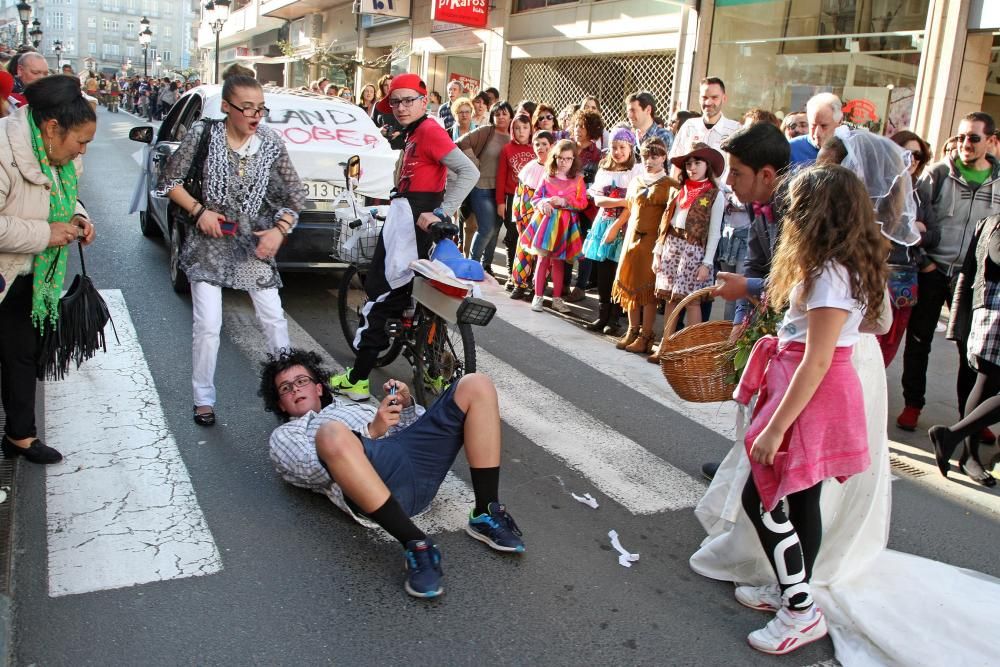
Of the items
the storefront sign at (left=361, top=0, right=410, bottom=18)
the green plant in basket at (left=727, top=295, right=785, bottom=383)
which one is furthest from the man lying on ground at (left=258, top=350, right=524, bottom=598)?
the storefront sign at (left=361, top=0, right=410, bottom=18)

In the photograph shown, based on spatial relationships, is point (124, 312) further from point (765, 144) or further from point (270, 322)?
point (765, 144)

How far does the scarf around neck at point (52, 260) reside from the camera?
12.8 feet

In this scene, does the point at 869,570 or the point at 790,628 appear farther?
the point at 869,570

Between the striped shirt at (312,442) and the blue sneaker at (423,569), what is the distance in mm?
553

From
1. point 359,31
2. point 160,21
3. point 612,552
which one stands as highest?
point 160,21

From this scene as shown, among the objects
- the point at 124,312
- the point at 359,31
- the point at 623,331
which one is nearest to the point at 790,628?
the point at 623,331

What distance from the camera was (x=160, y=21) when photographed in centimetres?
12825

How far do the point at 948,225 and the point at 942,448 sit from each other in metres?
1.72

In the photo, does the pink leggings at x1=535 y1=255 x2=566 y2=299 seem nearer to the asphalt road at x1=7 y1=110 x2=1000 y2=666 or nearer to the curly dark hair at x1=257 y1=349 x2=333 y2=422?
the asphalt road at x1=7 y1=110 x2=1000 y2=666

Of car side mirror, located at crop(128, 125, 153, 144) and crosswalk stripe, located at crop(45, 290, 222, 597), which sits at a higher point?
car side mirror, located at crop(128, 125, 153, 144)

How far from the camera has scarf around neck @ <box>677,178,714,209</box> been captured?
6.47 m

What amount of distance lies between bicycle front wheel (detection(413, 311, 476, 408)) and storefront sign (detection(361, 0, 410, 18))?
66.4ft

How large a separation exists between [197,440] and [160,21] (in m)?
140

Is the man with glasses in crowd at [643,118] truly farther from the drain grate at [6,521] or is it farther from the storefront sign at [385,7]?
the storefront sign at [385,7]
